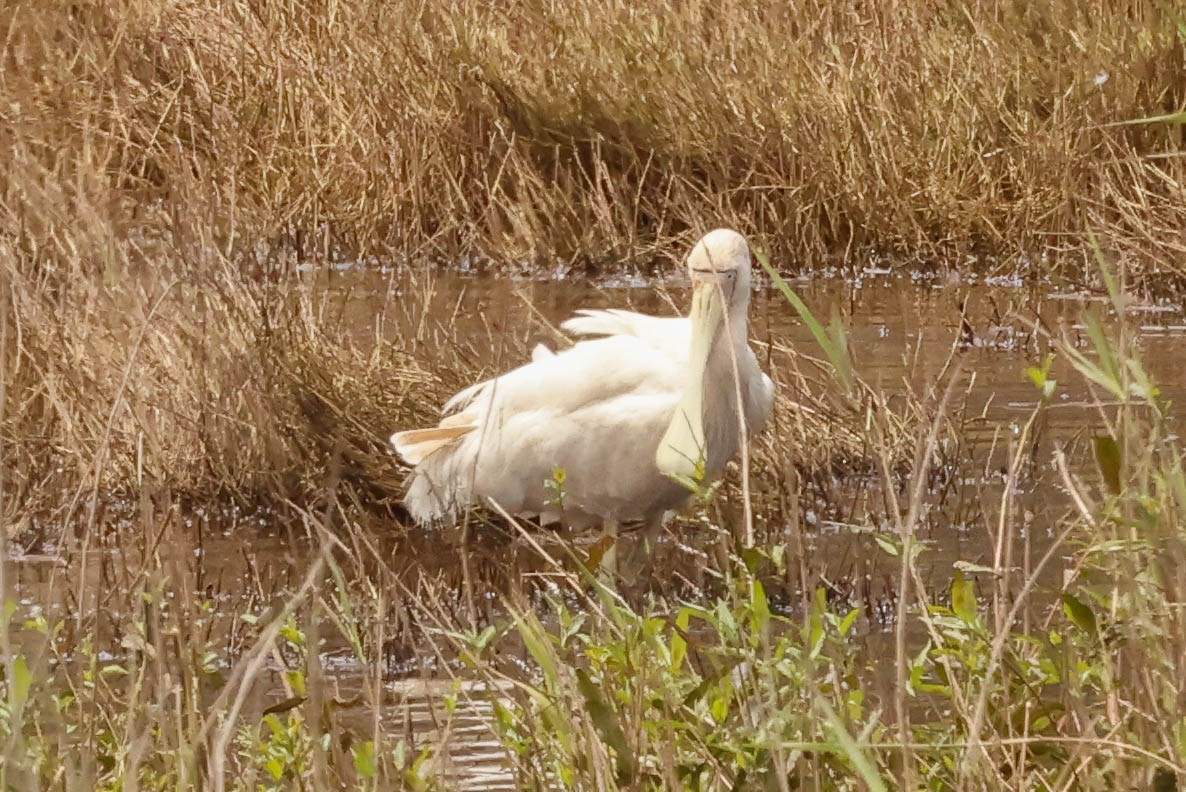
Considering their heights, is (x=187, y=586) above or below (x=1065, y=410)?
above

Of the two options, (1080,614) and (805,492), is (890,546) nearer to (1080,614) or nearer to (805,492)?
(1080,614)

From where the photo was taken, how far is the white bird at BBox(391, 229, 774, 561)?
5.74 meters

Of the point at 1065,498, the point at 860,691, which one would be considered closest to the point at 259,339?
the point at 1065,498

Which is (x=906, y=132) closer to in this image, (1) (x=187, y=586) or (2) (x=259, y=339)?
(2) (x=259, y=339)

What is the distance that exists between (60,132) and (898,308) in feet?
14.2

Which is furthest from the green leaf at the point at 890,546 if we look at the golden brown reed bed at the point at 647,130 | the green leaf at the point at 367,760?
the golden brown reed bed at the point at 647,130

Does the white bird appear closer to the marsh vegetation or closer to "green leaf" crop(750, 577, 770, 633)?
the marsh vegetation

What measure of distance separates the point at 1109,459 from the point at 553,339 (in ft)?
18.1

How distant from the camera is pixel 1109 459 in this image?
2.87 m

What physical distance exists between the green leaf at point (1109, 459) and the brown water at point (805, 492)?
22 centimetres

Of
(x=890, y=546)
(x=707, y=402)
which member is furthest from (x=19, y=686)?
(x=707, y=402)

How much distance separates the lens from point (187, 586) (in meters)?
2.93

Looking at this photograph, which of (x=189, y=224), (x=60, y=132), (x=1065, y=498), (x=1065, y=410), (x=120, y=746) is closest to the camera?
(x=120, y=746)

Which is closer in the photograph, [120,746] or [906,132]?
[120,746]
